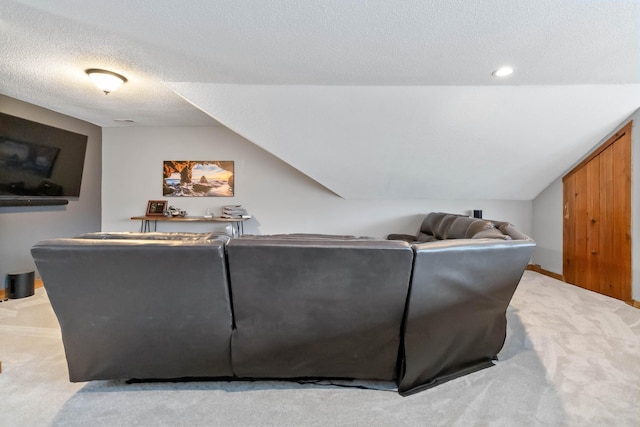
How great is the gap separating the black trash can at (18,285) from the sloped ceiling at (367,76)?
199 centimetres

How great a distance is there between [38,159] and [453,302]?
468 cm

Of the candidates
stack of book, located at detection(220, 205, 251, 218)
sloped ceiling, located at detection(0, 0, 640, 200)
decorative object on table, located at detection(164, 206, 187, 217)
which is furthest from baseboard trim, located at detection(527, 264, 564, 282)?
decorative object on table, located at detection(164, 206, 187, 217)

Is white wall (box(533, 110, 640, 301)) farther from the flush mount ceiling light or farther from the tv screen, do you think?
the tv screen

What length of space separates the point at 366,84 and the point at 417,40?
0.78 metres

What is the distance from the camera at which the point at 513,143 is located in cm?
351

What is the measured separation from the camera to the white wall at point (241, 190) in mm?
4906

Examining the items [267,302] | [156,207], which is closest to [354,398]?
[267,302]

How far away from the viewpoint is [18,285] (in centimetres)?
330

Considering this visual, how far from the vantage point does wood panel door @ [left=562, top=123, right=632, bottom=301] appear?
3.20m

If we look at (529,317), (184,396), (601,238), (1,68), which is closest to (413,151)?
(529,317)

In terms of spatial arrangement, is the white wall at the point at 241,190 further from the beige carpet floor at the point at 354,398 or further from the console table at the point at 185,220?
the beige carpet floor at the point at 354,398

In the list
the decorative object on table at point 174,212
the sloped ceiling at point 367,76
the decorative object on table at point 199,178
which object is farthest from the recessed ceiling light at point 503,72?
the decorative object on table at point 174,212

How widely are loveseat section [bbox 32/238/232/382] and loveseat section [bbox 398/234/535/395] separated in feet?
3.11

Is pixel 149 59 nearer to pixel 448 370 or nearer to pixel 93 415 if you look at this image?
pixel 93 415
